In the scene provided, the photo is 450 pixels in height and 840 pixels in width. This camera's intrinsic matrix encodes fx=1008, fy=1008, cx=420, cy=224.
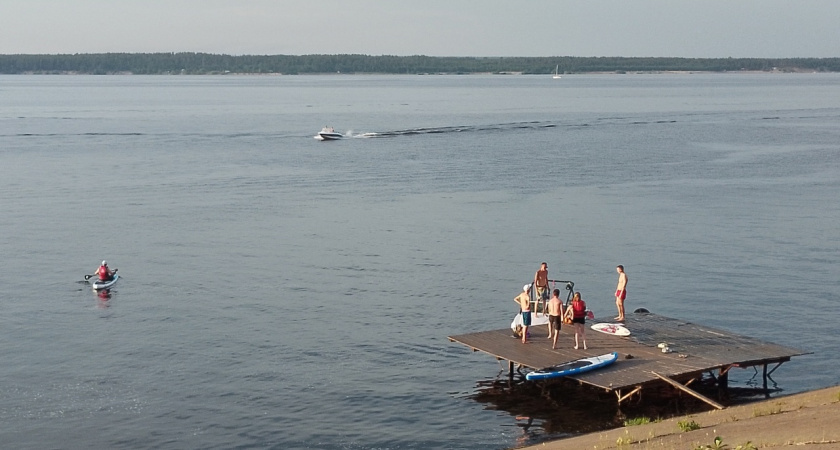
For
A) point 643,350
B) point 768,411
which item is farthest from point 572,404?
point 768,411

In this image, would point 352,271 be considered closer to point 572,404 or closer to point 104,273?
point 104,273

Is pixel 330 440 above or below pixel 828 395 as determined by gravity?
below

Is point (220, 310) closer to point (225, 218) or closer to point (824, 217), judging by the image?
point (225, 218)

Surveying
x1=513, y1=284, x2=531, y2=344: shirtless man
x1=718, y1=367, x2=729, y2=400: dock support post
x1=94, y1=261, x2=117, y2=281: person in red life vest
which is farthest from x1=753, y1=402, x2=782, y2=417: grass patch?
x1=94, y1=261, x2=117, y2=281: person in red life vest

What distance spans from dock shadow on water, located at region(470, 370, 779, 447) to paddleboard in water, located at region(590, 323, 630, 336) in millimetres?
2165

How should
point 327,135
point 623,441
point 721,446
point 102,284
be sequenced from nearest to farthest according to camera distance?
point 721,446, point 623,441, point 102,284, point 327,135

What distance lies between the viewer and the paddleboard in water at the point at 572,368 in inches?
1138

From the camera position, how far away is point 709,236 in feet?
178

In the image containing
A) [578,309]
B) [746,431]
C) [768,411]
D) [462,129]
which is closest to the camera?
[746,431]

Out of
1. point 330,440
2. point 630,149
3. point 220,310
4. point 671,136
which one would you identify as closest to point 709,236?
point 220,310

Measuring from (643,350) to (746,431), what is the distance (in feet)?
30.7

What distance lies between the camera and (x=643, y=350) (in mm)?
30891

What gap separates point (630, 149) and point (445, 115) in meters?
62.8

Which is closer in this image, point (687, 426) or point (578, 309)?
point (687, 426)
